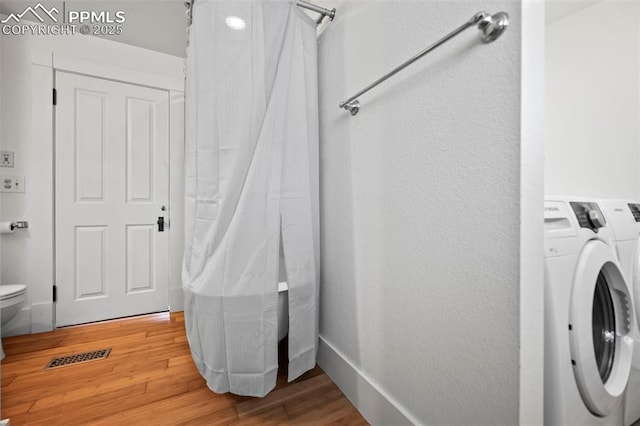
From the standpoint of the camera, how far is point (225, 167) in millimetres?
1146

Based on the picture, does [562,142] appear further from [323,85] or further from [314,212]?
[314,212]

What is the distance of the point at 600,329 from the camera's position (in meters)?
0.95

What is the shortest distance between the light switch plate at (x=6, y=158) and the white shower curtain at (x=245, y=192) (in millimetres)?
1633

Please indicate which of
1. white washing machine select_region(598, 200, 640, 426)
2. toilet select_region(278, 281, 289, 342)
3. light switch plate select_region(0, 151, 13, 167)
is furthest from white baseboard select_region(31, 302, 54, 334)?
white washing machine select_region(598, 200, 640, 426)

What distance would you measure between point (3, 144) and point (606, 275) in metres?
3.37

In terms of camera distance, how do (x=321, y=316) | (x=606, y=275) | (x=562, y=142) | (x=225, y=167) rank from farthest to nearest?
(x=562, y=142) < (x=321, y=316) < (x=225, y=167) < (x=606, y=275)

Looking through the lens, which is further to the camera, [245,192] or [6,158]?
[6,158]

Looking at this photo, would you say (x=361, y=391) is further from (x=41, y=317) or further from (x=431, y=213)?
(x=41, y=317)

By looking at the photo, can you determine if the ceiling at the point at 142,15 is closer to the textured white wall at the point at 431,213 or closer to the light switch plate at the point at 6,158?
the light switch plate at the point at 6,158

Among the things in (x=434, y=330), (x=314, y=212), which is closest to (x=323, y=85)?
(x=314, y=212)

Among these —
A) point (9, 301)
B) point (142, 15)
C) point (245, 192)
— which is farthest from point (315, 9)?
point (9, 301)

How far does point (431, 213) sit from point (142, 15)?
7.59ft

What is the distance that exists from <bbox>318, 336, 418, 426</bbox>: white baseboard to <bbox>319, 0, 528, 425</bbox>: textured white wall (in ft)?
0.04

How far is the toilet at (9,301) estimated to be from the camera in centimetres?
155
